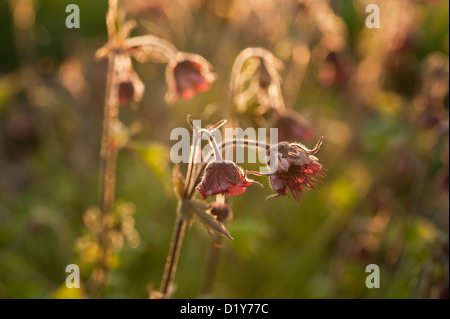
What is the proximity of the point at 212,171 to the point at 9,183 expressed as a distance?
A: 379 centimetres

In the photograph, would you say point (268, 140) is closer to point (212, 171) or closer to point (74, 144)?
point (212, 171)

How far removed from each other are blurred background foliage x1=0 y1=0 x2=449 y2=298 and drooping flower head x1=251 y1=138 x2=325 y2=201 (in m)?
0.57

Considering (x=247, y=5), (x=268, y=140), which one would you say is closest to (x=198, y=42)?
(x=247, y=5)

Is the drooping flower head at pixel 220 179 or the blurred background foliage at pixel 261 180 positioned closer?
the drooping flower head at pixel 220 179

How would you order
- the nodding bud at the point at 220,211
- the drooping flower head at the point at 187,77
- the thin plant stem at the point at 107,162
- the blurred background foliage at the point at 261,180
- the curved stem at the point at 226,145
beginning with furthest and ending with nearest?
the blurred background foliage at the point at 261,180 → the thin plant stem at the point at 107,162 → the drooping flower head at the point at 187,77 → the nodding bud at the point at 220,211 → the curved stem at the point at 226,145

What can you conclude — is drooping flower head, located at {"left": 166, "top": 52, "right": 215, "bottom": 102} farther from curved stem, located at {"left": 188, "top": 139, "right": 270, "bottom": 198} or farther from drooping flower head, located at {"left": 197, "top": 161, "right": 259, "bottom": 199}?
drooping flower head, located at {"left": 197, "top": 161, "right": 259, "bottom": 199}

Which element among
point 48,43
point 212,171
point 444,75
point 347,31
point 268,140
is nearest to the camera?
point 212,171

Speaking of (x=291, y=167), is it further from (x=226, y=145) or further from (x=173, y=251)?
(x=173, y=251)

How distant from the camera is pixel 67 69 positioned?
3.59 metres

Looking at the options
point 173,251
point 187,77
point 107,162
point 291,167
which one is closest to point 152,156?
point 107,162

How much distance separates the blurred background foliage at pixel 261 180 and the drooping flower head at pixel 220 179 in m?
0.63

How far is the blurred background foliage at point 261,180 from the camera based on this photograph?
2615 mm

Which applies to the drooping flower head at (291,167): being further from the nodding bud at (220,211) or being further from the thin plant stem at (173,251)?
the thin plant stem at (173,251)

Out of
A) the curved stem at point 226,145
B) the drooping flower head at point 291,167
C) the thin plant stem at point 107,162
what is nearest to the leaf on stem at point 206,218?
the curved stem at point 226,145
